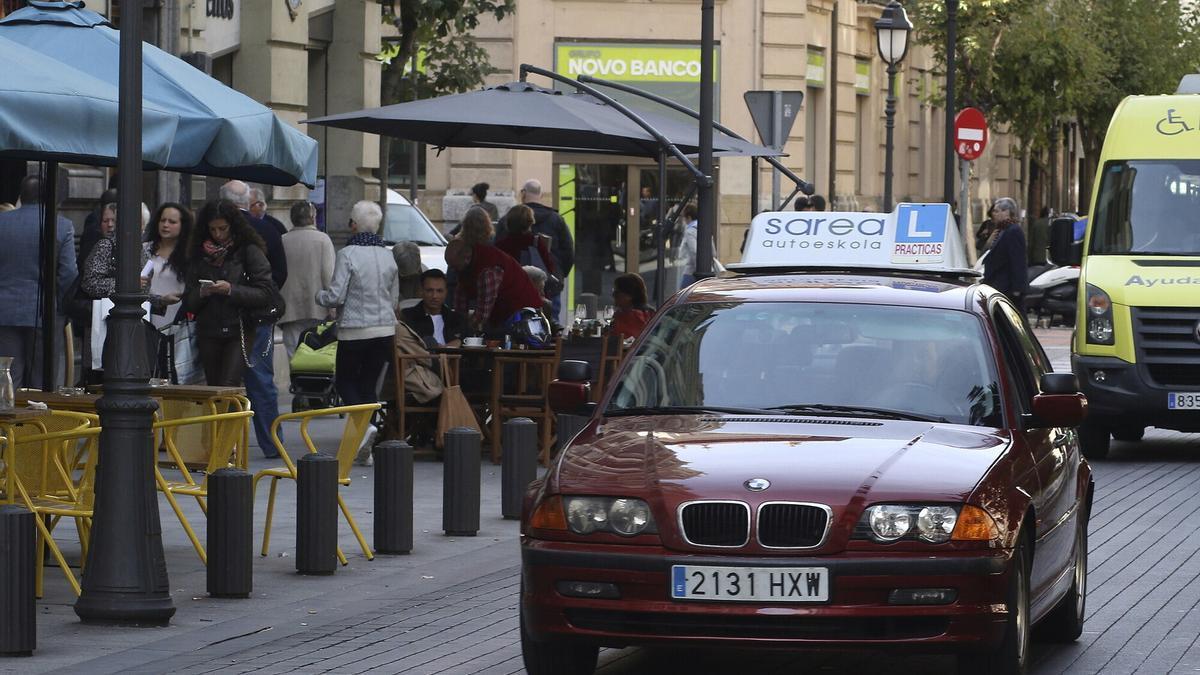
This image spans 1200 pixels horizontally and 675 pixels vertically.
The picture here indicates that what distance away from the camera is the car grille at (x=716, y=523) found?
7.32 m

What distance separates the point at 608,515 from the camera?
7.48 metres

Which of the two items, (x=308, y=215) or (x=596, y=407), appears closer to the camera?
(x=596, y=407)

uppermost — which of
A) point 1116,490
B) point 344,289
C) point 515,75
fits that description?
point 515,75

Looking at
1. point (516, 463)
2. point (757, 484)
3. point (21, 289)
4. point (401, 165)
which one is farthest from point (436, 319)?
point (401, 165)

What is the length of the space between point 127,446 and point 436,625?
1.48 m

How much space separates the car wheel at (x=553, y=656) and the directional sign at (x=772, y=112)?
14.1 m

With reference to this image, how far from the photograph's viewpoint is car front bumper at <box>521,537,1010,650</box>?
723 cm

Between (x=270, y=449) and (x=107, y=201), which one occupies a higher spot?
(x=107, y=201)

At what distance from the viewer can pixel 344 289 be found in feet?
54.9

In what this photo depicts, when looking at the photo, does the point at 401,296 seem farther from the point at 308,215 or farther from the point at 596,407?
the point at 596,407

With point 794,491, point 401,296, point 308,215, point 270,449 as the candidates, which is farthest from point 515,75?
point 794,491

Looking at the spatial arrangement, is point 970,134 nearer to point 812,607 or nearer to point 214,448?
point 214,448

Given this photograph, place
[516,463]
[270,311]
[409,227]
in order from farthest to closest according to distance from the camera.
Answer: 1. [409,227]
2. [270,311]
3. [516,463]

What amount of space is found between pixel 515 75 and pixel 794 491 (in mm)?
30755
